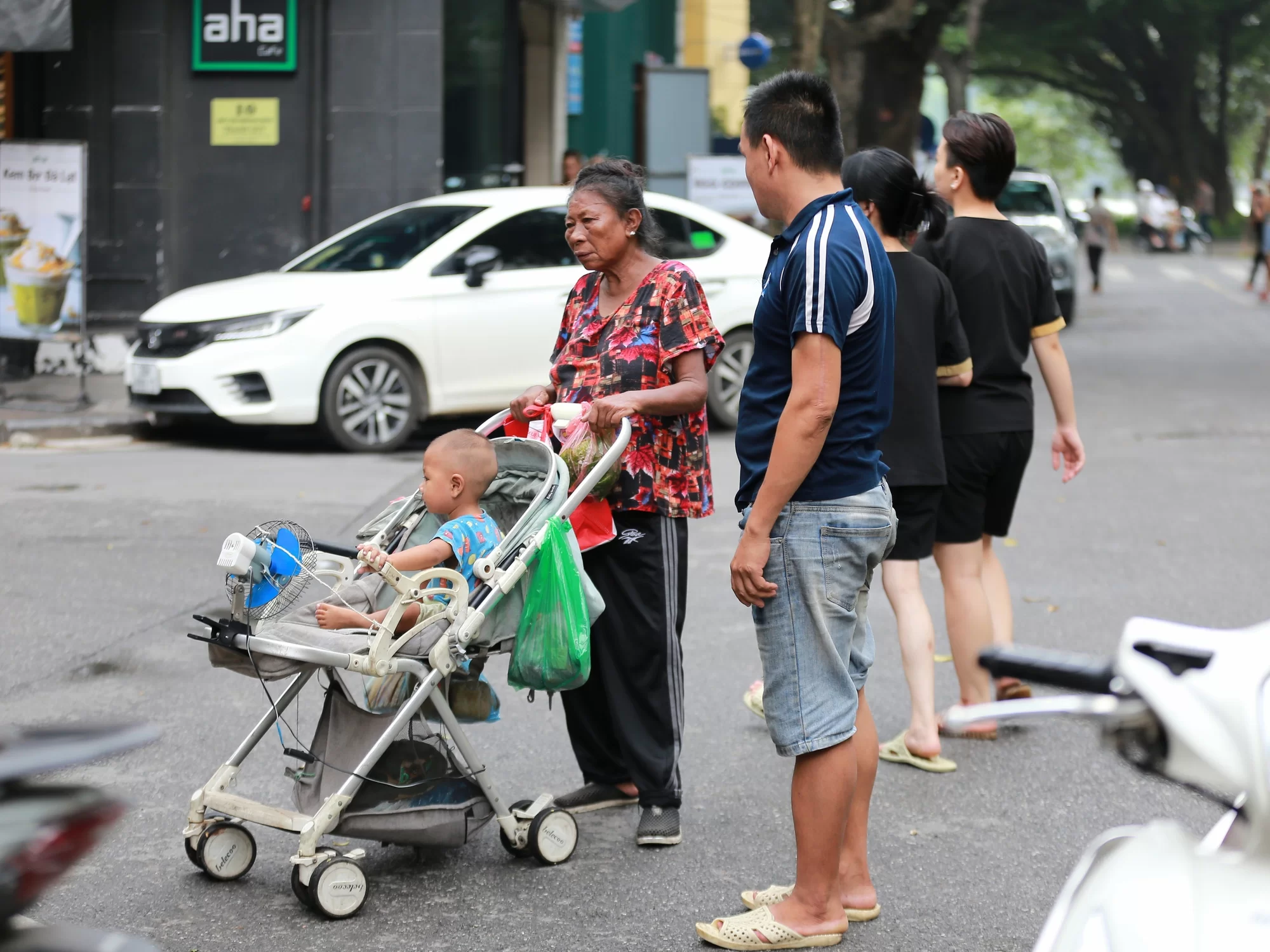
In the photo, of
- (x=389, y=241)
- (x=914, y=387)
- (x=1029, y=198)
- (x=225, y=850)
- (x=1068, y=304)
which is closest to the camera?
(x=225, y=850)

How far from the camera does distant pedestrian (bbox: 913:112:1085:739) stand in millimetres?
5215

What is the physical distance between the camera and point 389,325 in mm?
11109

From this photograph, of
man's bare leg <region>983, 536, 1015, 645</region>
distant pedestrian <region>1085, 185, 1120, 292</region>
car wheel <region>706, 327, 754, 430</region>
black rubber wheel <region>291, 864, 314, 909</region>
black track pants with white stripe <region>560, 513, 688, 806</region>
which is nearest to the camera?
black rubber wheel <region>291, 864, 314, 909</region>

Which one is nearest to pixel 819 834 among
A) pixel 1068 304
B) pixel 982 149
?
pixel 982 149

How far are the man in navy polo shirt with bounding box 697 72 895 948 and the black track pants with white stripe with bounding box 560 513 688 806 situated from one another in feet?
2.10

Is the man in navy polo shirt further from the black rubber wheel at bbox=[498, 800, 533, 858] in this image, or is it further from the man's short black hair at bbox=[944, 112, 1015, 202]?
the man's short black hair at bbox=[944, 112, 1015, 202]

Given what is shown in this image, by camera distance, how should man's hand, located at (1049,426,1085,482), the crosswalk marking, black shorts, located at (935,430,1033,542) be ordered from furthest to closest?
the crosswalk marking → man's hand, located at (1049,426,1085,482) → black shorts, located at (935,430,1033,542)

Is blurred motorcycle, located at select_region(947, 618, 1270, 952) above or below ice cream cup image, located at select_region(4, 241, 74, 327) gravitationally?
below

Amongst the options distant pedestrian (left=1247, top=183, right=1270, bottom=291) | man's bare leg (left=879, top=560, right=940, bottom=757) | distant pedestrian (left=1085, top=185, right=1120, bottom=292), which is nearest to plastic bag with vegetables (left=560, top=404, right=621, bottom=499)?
man's bare leg (left=879, top=560, right=940, bottom=757)

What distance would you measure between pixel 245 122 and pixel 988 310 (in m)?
12.2

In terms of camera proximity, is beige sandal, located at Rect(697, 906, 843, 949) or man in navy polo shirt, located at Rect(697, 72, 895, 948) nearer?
man in navy polo shirt, located at Rect(697, 72, 895, 948)

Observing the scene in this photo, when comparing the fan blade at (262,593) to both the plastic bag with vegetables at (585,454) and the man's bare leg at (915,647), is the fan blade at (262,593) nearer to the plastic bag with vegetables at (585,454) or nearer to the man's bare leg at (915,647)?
the plastic bag with vegetables at (585,454)

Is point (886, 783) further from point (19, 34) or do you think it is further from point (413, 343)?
point (19, 34)

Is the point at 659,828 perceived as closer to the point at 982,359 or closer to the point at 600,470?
the point at 600,470
